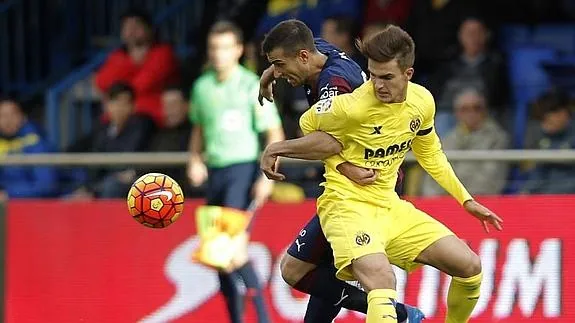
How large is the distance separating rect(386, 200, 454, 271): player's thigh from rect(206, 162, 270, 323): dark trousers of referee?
2.46 meters

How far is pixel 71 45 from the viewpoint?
15828 millimetres

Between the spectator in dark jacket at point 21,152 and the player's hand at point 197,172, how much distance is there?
1.46 metres

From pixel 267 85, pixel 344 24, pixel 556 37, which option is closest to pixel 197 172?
pixel 344 24

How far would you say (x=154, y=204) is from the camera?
873 cm

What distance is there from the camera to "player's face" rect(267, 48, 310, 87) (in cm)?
792

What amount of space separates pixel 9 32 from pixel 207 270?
251 inches

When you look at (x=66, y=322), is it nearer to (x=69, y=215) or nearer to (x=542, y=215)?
(x=69, y=215)

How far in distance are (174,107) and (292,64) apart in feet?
14.2

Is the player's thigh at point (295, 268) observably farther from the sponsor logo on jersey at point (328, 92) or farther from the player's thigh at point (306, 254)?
the sponsor logo on jersey at point (328, 92)

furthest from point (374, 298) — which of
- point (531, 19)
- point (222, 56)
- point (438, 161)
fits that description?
point (531, 19)

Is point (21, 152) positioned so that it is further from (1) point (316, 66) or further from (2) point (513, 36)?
(1) point (316, 66)

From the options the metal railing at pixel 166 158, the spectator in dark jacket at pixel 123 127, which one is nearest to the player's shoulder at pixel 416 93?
the metal railing at pixel 166 158

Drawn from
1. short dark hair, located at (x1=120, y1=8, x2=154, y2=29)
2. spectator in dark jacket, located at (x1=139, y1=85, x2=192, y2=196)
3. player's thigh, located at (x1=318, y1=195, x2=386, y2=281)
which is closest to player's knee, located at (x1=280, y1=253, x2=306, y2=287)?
player's thigh, located at (x1=318, y1=195, x2=386, y2=281)

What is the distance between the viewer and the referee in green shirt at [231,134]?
10.4 meters
